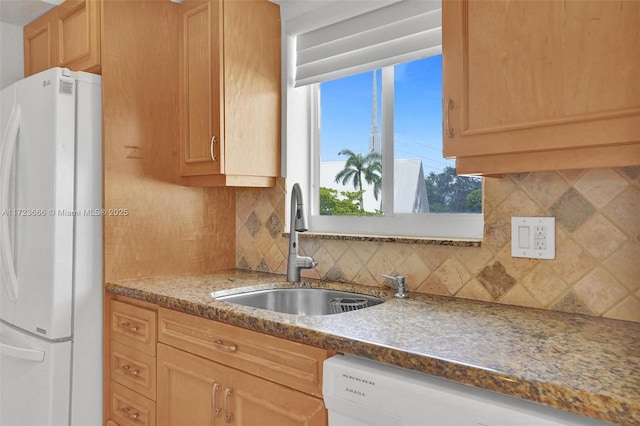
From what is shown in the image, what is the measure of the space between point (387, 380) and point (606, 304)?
2.43 ft

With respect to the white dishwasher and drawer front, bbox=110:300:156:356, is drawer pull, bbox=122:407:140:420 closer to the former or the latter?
drawer front, bbox=110:300:156:356

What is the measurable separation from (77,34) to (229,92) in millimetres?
764

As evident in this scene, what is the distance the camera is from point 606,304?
4.53 feet

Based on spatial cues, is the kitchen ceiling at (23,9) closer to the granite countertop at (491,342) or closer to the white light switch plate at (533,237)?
the granite countertop at (491,342)


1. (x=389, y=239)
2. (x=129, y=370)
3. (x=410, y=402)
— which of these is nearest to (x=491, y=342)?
(x=410, y=402)

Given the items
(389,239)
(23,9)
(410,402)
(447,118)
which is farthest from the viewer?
(23,9)

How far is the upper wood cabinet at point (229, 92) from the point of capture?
2086 millimetres

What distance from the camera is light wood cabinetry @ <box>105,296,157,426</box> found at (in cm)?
187

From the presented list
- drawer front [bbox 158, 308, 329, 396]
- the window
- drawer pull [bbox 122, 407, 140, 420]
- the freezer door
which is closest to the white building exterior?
the window

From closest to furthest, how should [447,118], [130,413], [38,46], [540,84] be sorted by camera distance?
[540,84]
[447,118]
[130,413]
[38,46]

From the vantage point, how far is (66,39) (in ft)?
7.38

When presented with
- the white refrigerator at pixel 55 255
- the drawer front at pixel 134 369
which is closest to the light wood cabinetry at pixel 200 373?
the drawer front at pixel 134 369

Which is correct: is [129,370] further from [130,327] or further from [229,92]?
[229,92]

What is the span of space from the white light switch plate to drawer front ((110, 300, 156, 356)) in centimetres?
134
